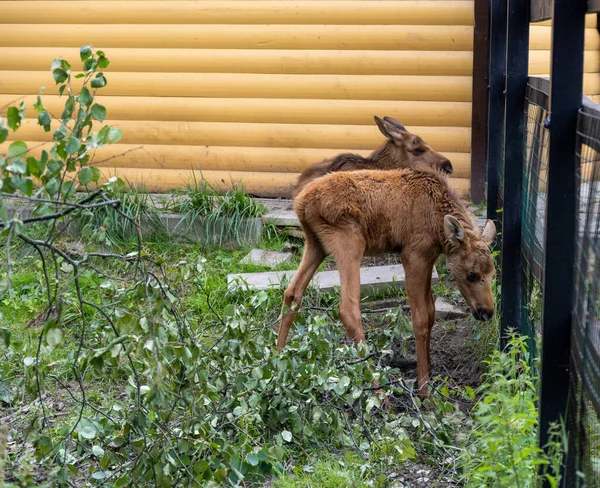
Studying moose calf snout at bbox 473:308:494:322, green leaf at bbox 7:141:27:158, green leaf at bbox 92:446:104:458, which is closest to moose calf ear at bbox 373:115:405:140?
moose calf snout at bbox 473:308:494:322

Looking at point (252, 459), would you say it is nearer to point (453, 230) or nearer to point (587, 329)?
point (587, 329)

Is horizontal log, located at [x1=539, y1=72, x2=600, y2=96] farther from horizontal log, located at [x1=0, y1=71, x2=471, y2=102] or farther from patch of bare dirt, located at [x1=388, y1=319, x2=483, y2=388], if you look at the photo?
patch of bare dirt, located at [x1=388, y1=319, x2=483, y2=388]

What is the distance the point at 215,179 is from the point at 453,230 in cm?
485

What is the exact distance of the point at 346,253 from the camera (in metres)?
6.01

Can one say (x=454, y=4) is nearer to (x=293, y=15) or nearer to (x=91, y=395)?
(x=293, y=15)

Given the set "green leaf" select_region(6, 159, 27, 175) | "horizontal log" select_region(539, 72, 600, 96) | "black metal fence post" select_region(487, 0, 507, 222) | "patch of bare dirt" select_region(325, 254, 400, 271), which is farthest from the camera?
"horizontal log" select_region(539, 72, 600, 96)

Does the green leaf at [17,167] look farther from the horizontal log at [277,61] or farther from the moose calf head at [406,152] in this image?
the horizontal log at [277,61]

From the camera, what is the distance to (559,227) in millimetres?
3127

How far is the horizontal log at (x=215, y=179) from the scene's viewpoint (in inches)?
397

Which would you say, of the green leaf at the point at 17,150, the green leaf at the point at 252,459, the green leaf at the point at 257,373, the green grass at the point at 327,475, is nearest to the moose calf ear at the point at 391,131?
the green leaf at the point at 257,373

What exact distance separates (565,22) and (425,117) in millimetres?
6872

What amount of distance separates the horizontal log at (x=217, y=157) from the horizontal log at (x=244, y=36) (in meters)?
1.26

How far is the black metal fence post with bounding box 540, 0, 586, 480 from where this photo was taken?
3.05 m

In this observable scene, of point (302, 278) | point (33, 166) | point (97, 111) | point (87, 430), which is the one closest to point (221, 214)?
point (302, 278)
